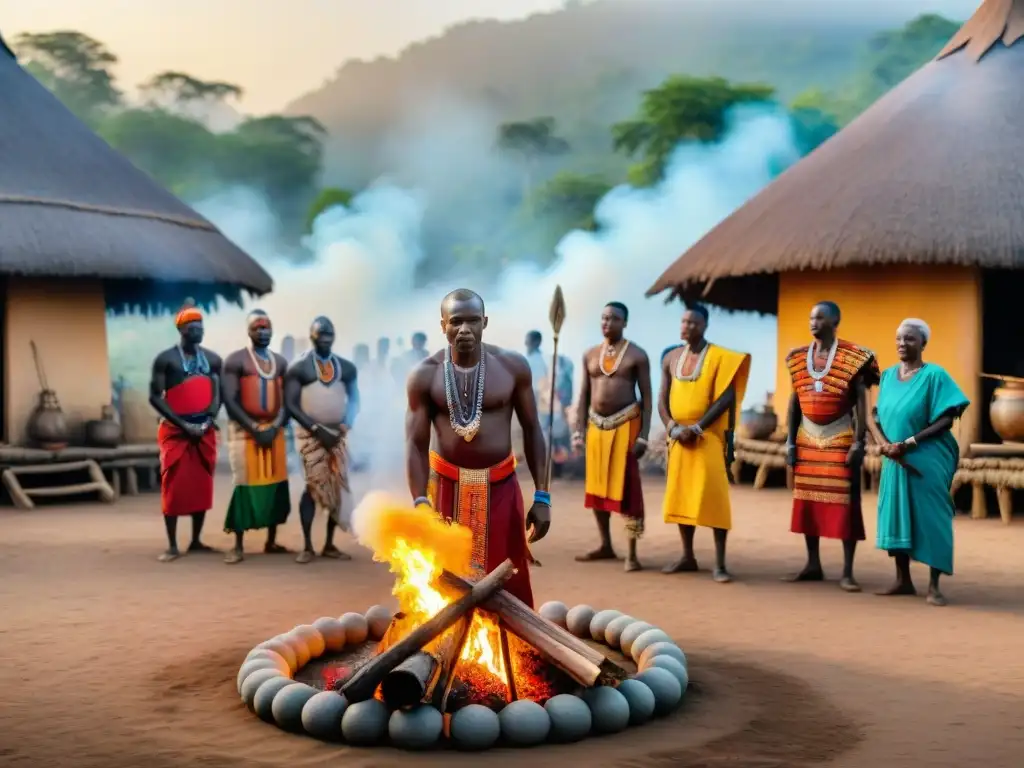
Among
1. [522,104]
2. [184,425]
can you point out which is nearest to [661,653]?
[184,425]

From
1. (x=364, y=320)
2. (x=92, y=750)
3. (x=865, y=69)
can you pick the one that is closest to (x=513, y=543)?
(x=92, y=750)

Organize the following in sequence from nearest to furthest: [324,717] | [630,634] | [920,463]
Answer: [324,717]
[630,634]
[920,463]

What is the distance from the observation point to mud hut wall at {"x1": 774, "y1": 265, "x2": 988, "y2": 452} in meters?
12.9

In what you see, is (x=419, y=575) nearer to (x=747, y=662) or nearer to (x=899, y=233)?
(x=747, y=662)

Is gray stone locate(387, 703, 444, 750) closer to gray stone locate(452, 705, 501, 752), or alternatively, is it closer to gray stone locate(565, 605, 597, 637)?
gray stone locate(452, 705, 501, 752)

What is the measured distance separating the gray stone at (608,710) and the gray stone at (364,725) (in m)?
0.82

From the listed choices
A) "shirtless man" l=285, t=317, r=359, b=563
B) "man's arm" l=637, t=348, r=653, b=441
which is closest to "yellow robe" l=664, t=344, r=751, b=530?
"man's arm" l=637, t=348, r=653, b=441

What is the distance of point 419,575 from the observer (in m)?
5.29

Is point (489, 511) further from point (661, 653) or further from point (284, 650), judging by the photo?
point (284, 650)

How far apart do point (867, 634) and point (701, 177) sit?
27.1 metres

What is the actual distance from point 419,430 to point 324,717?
4.35ft

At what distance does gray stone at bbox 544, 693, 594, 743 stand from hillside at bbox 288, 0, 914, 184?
2403 inches

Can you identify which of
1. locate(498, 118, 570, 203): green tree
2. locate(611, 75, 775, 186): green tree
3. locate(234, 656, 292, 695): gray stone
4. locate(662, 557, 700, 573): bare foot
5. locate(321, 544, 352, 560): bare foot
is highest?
locate(498, 118, 570, 203): green tree

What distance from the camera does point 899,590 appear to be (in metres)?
7.86
